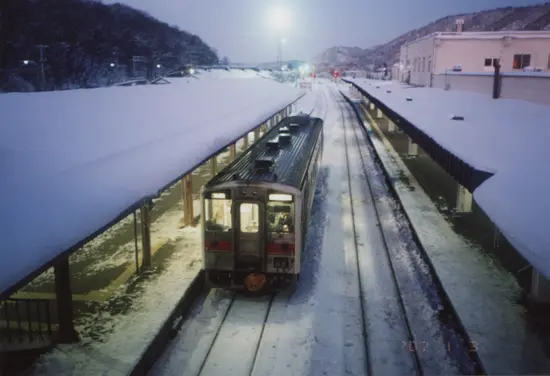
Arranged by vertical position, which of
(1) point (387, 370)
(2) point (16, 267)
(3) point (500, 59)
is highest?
(3) point (500, 59)

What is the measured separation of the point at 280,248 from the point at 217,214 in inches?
53.9

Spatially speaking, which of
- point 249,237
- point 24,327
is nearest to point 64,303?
point 24,327

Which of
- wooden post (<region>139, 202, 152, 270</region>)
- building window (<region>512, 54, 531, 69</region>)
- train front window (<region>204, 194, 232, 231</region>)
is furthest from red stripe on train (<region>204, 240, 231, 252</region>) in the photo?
building window (<region>512, 54, 531, 69</region>)

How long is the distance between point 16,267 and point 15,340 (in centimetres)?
427

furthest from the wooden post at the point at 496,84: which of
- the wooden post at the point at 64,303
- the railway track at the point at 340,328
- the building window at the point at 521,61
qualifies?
the wooden post at the point at 64,303

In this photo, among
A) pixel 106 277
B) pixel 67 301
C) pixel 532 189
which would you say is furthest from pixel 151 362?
pixel 532 189

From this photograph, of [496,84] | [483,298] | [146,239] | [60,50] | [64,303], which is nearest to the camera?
[64,303]

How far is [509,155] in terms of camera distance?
9664 millimetres

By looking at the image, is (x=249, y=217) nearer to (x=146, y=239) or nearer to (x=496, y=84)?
(x=146, y=239)

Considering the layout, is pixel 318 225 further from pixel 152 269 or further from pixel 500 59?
pixel 500 59

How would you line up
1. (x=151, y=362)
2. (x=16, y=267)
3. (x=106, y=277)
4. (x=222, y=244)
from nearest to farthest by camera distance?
(x=16, y=267), (x=151, y=362), (x=222, y=244), (x=106, y=277)

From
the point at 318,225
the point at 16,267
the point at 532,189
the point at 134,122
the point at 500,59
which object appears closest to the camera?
the point at 16,267

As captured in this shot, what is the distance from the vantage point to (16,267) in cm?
448

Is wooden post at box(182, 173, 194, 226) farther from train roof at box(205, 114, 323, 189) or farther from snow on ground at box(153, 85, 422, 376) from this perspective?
snow on ground at box(153, 85, 422, 376)
